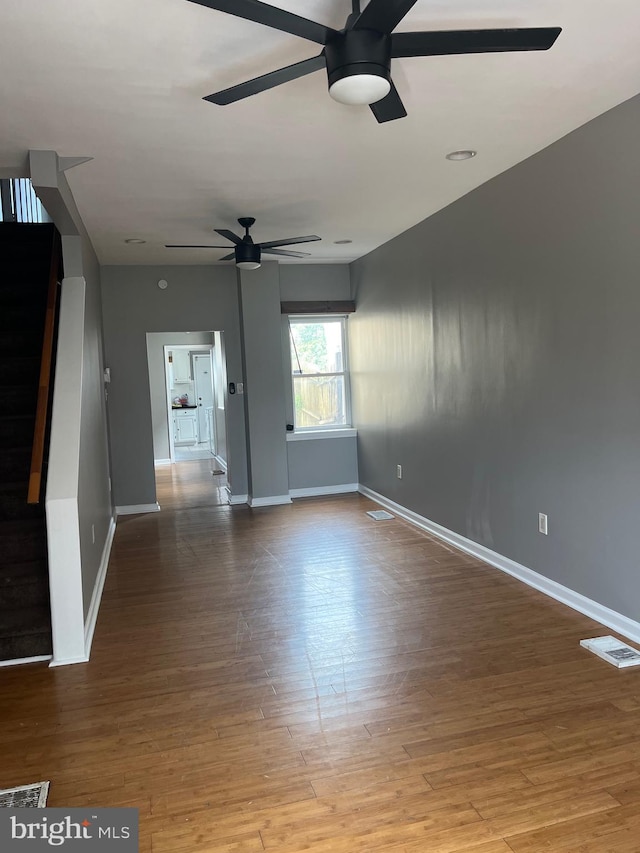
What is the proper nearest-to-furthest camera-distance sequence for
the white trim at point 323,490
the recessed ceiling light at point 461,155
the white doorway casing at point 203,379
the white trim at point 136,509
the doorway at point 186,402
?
the recessed ceiling light at point 461,155
the white trim at point 136,509
the white trim at point 323,490
the doorway at point 186,402
the white doorway casing at point 203,379

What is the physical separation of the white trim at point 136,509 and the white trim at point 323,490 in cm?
154

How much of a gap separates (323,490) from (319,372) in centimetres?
140

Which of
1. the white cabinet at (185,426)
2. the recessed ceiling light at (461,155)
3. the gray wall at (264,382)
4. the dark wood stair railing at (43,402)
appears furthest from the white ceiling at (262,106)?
the white cabinet at (185,426)

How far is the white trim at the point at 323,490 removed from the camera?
7.25 meters

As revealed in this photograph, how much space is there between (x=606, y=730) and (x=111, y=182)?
3.92 metres

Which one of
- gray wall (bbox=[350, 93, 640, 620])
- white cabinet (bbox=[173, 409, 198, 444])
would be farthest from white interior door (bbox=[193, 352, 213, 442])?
gray wall (bbox=[350, 93, 640, 620])

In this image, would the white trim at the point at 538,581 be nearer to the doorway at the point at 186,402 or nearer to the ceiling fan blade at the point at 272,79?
the ceiling fan blade at the point at 272,79

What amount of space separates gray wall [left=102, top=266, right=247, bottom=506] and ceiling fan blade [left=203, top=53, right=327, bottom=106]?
4673 millimetres

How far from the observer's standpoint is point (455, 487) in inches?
198

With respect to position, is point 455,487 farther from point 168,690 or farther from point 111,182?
point 111,182

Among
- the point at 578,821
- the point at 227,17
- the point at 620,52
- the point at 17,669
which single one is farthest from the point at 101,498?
the point at 620,52

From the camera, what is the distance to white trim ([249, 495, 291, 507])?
6918mm

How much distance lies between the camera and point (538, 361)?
12.7 ft

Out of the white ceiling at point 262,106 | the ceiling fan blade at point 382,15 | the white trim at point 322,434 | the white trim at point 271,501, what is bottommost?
the white trim at point 271,501
